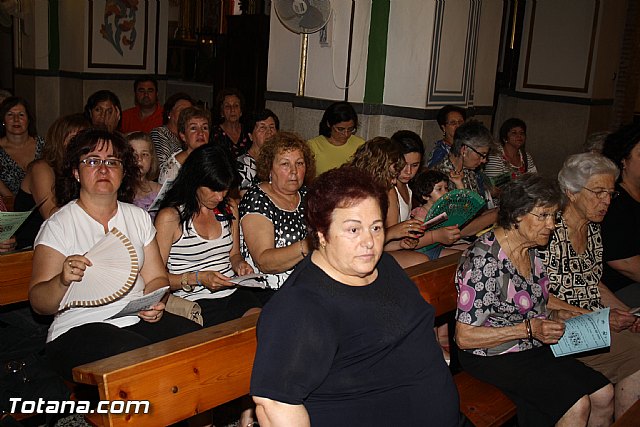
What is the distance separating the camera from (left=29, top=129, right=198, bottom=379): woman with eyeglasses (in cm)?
263

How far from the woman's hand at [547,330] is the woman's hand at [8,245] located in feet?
8.28

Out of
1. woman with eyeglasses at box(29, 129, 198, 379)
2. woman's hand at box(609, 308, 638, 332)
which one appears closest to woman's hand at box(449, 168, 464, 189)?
woman's hand at box(609, 308, 638, 332)

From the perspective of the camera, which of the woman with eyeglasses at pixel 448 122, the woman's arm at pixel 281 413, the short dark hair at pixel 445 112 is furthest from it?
the short dark hair at pixel 445 112

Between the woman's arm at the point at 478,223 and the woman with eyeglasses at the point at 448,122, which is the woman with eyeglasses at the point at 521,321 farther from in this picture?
the woman with eyeglasses at the point at 448,122

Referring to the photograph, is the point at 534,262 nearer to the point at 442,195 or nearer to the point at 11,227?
the point at 442,195

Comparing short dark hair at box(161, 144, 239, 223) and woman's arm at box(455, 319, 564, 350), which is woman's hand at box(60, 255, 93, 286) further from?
woman's arm at box(455, 319, 564, 350)

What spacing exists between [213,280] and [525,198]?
1.44 meters

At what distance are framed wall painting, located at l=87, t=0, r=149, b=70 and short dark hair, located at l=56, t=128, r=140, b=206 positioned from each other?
299 inches

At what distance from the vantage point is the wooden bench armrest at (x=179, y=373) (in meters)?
2.09

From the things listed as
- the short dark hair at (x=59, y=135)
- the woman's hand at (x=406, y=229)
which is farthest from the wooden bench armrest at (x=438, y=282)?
the short dark hair at (x=59, y=135)

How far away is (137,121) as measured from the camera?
303 inches

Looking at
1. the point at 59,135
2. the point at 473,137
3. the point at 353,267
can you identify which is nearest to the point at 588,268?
the point at 473,137

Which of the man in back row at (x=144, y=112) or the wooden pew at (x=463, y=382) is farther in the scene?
the man in back row at (x=144, y=112)

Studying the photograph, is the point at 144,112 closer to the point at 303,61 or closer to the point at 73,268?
the point at 303,61
